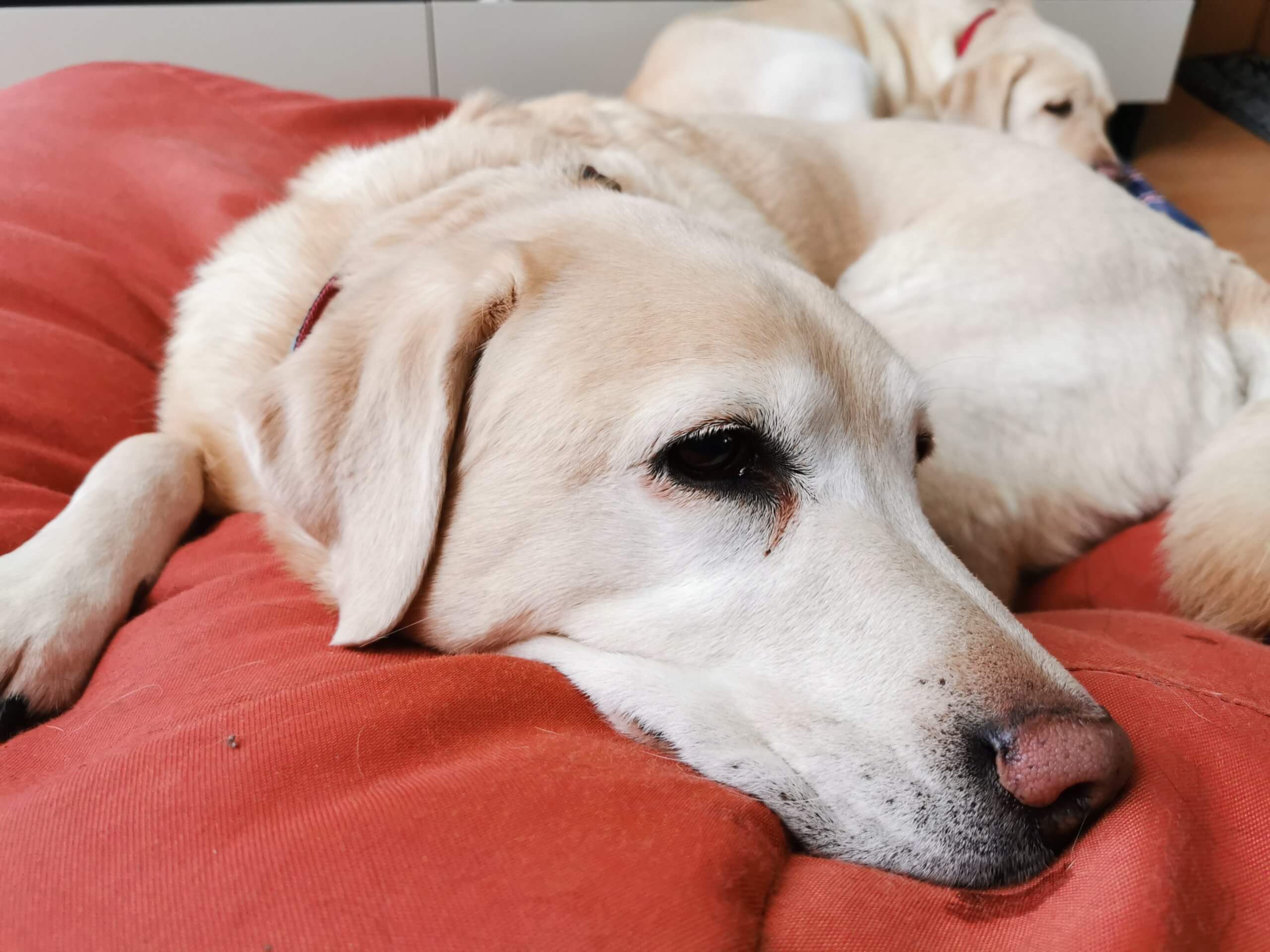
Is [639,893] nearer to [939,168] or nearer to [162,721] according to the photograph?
[162,721]

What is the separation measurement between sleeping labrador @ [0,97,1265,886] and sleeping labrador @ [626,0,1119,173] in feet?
10.5

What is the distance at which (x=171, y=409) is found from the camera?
1.76 meters

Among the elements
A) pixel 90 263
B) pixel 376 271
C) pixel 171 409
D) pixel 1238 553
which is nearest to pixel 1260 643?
pixel 1238 553

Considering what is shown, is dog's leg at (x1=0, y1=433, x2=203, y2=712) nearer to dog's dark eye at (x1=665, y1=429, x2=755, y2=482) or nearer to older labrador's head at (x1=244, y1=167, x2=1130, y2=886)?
older labrador's head at (x1=244, y1=167, x2=1130, y2=886)

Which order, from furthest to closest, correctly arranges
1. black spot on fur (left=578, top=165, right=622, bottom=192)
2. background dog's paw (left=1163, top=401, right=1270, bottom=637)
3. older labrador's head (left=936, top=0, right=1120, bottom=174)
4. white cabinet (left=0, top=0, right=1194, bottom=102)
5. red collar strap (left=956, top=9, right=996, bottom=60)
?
red collar strap (left=956, top=9, right=996, bottom=60) < older labrador's head (left=936, top=0, right=1120, bottom=174) < white cabinet (left=0, top=0, right=1194, bottom=102) < black spot on fur (left=578, top=165, right=622, bottom=192) < background dog's paw (left=1163, top=401, right=1270, bottom=637)

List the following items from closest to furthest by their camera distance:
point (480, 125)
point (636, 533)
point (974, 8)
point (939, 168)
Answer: point (636, 533)
point (480, 125)
point (939, 168)
point (974, 8)

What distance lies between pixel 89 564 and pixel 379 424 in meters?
0.52

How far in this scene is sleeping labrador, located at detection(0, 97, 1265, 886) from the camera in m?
0.98

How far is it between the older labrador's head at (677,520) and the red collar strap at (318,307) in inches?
6.4

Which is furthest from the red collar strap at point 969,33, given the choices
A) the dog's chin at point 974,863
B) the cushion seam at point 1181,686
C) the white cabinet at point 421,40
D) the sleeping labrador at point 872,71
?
the dog's chin at point 974,863

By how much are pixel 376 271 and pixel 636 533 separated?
2.13 ft

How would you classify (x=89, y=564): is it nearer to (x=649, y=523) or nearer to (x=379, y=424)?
(x=379, y=424)

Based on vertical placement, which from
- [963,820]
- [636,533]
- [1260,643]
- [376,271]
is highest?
[376,271]

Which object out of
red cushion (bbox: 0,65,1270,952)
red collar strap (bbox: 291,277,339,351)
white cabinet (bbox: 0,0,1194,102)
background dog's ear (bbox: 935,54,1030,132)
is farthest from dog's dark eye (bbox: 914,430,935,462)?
white cabinet (bbox: 0,0,1194,102)
